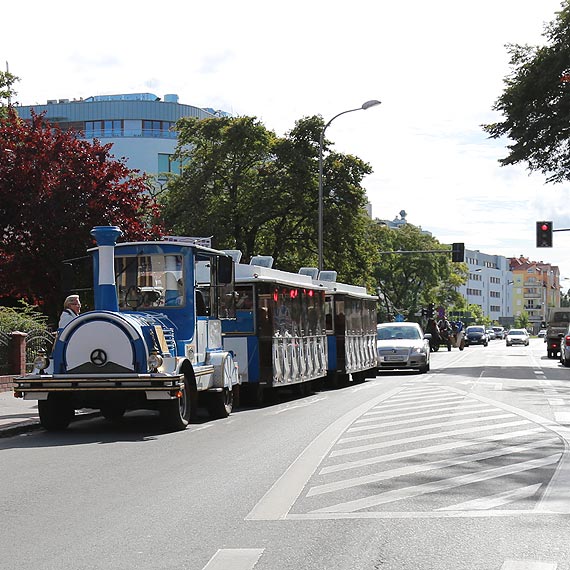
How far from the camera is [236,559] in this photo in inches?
259

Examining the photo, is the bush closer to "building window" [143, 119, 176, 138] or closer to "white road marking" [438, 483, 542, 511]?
"white road marking" [438, 483, 542, 511]

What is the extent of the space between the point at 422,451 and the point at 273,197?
123 ft

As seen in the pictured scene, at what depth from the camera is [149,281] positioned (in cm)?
1642

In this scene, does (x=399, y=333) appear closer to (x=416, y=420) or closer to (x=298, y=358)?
(x=298, y=358)

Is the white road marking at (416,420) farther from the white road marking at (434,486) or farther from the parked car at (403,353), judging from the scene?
the parked car at (403,353)

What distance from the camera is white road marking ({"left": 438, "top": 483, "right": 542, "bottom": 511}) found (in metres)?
8.33

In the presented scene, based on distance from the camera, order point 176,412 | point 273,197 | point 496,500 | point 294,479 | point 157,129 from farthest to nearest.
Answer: point 157,129
point 273,197
point 176,412
point 294,479
point 496,500

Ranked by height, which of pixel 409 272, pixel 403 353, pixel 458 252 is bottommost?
pixel 403 353

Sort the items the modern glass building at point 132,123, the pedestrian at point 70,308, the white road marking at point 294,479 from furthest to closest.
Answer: the modern glass building at point 132,123 < the pedestrian at point 70,308 < the white road marking at point 294,479

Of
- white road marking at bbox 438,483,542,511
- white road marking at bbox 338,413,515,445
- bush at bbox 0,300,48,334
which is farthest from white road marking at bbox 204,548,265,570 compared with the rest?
bush at bbox 0,300,48,334

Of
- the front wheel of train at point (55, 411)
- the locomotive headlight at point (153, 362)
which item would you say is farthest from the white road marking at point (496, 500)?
the front wheel of train at point (55, 411)

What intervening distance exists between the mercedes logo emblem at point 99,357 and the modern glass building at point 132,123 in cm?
7360

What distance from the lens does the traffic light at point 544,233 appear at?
143 ft

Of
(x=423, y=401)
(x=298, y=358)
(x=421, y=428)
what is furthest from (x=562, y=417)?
(x=298, y=358)
